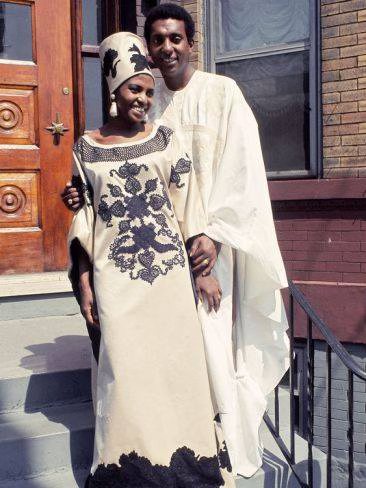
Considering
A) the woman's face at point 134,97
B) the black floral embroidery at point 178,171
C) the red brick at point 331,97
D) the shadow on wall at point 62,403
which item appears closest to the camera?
the woman's face at point 134,97

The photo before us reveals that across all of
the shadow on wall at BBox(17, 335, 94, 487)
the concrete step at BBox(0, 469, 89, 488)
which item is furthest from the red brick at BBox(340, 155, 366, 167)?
the concrete step at BBox(0, 469, 89, 488)

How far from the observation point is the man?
2.89 meters

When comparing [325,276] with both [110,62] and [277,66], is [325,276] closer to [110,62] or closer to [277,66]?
[277,66]

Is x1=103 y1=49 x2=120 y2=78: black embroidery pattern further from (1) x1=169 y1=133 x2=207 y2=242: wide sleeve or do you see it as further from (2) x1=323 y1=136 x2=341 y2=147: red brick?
(2) x1=323 y1=136 x2=341 y2=147: red brick

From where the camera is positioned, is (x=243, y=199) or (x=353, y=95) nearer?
(x=243, y=199)

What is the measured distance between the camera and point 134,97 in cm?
Result: 271

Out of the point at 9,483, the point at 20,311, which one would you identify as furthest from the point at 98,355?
the point at 20,311

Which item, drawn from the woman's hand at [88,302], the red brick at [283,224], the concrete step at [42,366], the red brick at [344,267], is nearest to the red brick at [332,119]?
the red brick at [283,224]

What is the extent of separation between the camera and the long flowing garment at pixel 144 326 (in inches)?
103

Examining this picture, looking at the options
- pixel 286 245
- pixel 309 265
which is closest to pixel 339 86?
pixel 286 245

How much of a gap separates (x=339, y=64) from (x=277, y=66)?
0.64 meters

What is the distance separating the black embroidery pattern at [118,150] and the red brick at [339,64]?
277 centimetres

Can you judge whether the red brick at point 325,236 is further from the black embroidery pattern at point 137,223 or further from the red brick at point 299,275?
the black embroidery pattern at point 137,223

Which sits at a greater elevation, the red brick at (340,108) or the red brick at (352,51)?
the red brick at (352,51)
